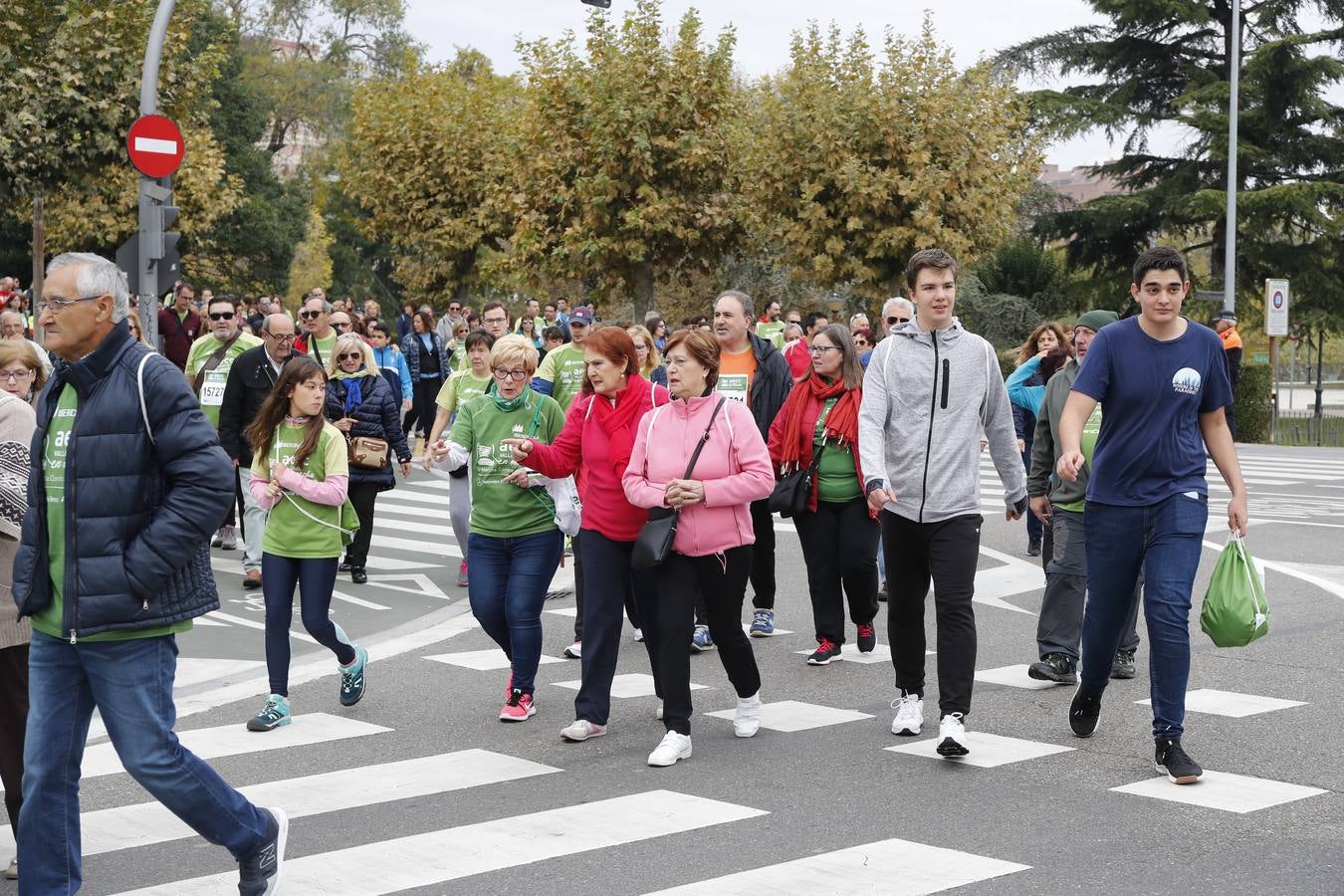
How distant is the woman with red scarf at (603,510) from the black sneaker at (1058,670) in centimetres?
223

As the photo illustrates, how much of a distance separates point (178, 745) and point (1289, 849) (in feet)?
11.4

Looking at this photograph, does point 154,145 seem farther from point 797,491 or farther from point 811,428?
point 797,491

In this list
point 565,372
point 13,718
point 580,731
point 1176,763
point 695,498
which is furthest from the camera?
point 565,372

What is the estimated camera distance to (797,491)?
8.96 m

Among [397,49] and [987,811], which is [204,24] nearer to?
[397,49]

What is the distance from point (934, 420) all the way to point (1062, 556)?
1901 millimetres

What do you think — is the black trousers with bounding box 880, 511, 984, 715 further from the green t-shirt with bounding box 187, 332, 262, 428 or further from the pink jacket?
the green t-shirt with bounding box 187, 332, 262, 428

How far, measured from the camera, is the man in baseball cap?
837 centimetres

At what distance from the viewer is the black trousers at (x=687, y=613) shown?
6848mm

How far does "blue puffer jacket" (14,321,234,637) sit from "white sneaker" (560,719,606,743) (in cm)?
279

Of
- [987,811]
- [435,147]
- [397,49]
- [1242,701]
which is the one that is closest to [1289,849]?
[987,811]

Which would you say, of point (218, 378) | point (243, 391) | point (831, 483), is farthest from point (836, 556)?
point (218, 378)

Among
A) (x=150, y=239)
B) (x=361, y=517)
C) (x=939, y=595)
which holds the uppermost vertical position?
(x=150, y=239)

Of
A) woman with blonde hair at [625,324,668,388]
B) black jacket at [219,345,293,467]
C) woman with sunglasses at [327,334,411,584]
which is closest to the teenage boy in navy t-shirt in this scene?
woman with blonde hair at [625,324,668,388]
